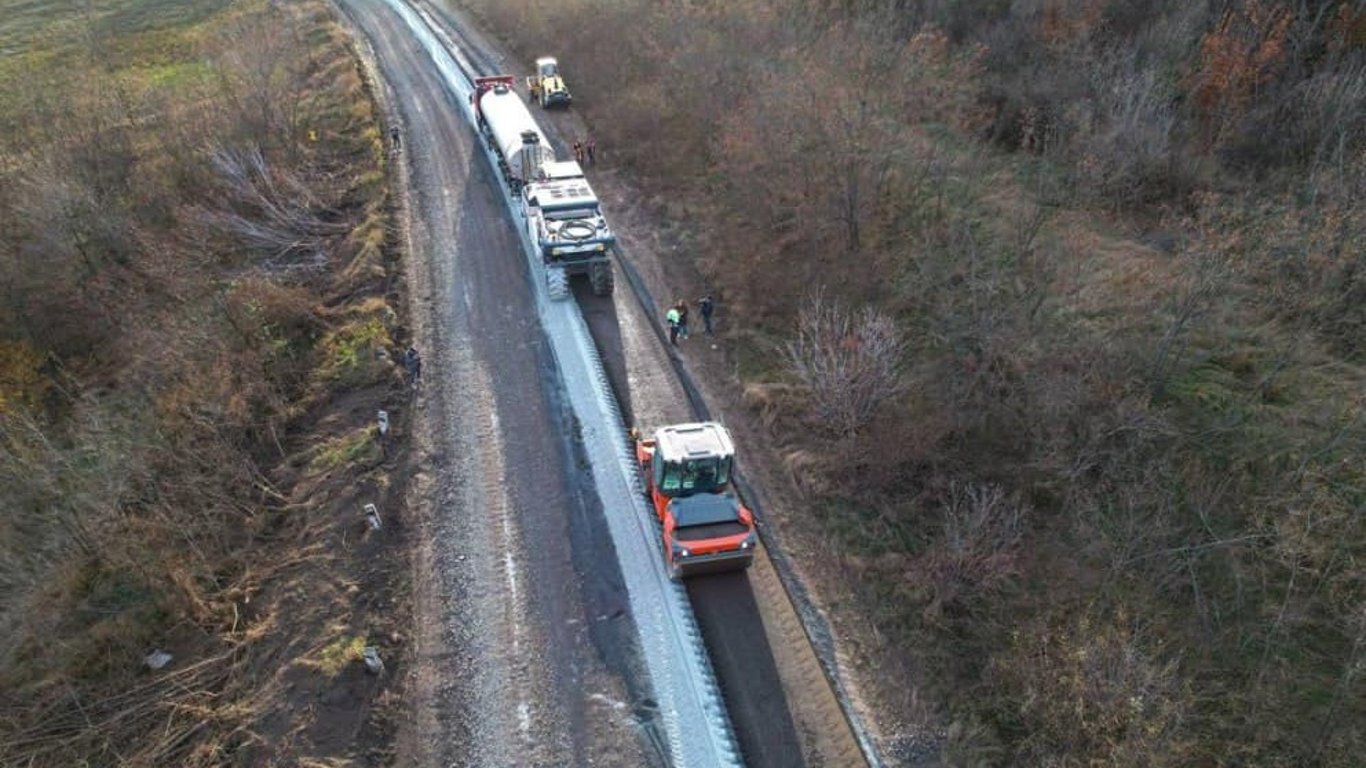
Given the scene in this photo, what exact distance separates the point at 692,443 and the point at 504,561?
5179mm

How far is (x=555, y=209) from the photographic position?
1069 inches

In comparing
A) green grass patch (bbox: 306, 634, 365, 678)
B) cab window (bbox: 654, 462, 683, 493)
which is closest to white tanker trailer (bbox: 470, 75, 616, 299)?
cab window (bbox: 654, 462, 683, 493)

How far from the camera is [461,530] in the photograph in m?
18.4

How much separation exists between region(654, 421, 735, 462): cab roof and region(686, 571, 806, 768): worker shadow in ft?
9.03

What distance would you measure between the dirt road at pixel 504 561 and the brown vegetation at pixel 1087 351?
17.4ft

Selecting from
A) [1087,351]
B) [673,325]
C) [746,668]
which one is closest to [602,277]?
[673,325]

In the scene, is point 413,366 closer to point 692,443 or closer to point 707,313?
point 707,313

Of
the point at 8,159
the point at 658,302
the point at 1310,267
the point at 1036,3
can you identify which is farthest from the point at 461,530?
the point at 8,159

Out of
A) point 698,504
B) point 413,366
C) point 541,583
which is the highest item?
point 413,366

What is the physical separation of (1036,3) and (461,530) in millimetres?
28233

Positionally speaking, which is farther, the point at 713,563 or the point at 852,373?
the point at 852,373

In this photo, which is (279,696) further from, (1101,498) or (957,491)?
(1101,498)

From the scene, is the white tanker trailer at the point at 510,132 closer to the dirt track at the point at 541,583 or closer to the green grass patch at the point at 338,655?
the dirt track at the point at 541,583

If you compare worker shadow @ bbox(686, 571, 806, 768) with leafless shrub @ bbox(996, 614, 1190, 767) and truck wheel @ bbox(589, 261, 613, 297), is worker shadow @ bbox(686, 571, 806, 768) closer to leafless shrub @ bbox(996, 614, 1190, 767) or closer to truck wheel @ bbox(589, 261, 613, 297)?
leafless shrub @ bbox(996, 614, 1190, 767)
